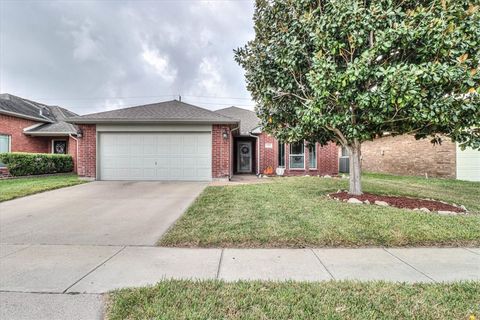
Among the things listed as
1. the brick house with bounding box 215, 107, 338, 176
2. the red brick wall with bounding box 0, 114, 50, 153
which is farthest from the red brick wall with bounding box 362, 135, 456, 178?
the red brick wall with bounding box 0, 114, 50, 153

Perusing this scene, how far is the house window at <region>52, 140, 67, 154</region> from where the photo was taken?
1605cm

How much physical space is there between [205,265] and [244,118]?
1571 centimetres

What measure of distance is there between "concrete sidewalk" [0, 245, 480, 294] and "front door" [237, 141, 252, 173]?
13.3 meters

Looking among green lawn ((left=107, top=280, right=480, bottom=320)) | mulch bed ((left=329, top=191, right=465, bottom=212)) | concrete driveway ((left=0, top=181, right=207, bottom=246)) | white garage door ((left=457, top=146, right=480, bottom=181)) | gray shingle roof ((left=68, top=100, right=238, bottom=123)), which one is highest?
gray shingle roof ((left=68, top=100, right=238, bottom=123))

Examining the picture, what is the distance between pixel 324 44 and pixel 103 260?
18.5 feet

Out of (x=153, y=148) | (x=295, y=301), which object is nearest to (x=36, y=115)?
(x=153, y=148)

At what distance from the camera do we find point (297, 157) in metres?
14.5

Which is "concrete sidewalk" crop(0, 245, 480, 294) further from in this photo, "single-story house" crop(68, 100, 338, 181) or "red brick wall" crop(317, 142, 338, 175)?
"red brick wall" crop(317, 142, 338, 175)

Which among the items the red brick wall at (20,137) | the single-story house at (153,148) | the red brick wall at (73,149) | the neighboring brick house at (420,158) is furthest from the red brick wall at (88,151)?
the neighboring brick house at (420,158)

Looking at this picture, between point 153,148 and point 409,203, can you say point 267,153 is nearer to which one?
point 153,148

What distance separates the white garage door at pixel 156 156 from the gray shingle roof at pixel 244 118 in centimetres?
500

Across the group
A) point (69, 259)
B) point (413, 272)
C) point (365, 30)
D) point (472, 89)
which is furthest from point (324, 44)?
point (69, 259)

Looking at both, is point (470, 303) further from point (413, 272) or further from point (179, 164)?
point (179, 164)

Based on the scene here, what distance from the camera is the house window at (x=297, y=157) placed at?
47.3 ft
